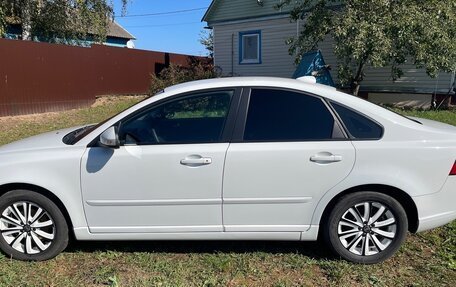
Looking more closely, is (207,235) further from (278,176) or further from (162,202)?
(278,176)

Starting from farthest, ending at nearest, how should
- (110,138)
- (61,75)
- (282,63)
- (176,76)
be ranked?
(282,63) → (176,76) → (61,75) → (110,138)

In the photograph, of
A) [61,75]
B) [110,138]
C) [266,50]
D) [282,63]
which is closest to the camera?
[110,138]

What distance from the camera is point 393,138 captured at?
141 inches

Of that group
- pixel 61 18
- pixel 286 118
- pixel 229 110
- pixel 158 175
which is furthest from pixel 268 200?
pixel 61 18

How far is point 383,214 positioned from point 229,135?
139 centimetres

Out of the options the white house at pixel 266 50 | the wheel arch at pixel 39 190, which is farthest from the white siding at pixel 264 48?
the wheel arch at pixel 39 190

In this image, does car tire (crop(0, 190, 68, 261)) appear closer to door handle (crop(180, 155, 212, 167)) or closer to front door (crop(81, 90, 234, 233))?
front door (crop(81, 90, 234, 233))

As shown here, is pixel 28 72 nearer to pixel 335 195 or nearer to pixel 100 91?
pixel 100 91

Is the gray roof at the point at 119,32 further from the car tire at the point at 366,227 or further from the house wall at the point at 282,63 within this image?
the car tire at the point at 366,227

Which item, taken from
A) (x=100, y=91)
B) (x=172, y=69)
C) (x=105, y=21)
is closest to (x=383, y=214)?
(x=172, y=69)

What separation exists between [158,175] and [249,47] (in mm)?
16201

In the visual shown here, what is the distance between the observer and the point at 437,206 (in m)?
3.66

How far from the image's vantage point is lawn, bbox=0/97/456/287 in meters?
3.49

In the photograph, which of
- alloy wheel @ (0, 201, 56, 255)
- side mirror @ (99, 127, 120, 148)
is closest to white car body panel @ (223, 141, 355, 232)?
side mirror @ (99, 127, 120, 148)
